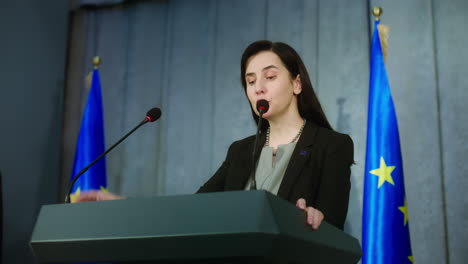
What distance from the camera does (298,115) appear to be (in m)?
1.88

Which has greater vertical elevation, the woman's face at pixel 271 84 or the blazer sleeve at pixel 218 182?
the woman's face at pixel 271 84

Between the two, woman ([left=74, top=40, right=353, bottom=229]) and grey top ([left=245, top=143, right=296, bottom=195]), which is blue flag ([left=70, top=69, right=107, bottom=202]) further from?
grey top ([left=245, top=143, right=296, bottom=195])

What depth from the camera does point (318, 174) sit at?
164cm

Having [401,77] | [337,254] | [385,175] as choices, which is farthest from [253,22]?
[337,254]

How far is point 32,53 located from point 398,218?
9.41ft

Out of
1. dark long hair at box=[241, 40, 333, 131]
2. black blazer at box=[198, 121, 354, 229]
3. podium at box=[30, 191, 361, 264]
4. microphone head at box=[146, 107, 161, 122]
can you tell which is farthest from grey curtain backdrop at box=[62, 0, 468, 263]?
podium at box=[30, 191, 361, 264]

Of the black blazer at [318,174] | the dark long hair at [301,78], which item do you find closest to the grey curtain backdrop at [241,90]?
the dark long hair at [301,78]

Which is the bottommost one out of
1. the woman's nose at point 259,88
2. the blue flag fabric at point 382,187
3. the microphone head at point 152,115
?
the blue flag fabric at point 382,187

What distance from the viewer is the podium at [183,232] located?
866mm

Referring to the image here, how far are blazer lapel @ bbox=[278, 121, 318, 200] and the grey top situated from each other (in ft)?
0.13

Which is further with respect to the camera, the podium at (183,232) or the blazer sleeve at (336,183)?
the blazer sleeve at (336,183)

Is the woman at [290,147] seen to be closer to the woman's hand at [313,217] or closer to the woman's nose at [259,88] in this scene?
the woman's nose at [259,88]

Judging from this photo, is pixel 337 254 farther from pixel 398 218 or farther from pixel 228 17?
pixel 228 17

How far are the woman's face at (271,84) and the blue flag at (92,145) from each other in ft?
5.84
